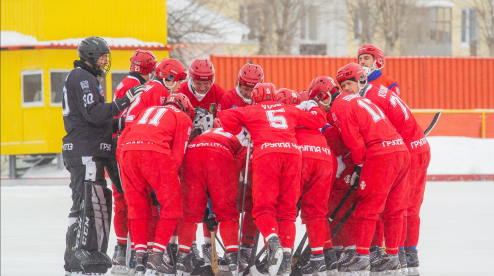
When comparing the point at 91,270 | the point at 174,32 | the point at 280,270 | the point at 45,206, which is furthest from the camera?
the point at 174,32

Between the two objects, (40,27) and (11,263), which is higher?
(40,27)

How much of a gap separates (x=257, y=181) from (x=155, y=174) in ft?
2.70

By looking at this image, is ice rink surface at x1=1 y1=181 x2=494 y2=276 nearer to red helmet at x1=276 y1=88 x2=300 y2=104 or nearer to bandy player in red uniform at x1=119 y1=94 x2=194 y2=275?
bandy player in red uniform at x1=119 y1=94 x2=194 y2=275

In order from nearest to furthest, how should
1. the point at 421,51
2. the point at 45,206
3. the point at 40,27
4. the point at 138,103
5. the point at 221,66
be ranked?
the point at 138,103
the point at 45,206
the point at 40,27
the point at 221,66
the point at 421,51

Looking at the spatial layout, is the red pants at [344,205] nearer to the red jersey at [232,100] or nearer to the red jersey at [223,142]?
the red jersey at [223,142]

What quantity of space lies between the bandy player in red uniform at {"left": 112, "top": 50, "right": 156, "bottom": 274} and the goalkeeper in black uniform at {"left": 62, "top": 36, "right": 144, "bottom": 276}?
142 millimetres

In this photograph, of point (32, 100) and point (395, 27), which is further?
point (395, 27)

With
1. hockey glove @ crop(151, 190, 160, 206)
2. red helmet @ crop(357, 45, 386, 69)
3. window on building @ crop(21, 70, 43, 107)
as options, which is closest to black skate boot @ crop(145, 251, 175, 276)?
hockey glove @ crop(151, 190, 160, 206)

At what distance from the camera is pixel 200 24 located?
23.1m

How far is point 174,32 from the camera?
21938mm

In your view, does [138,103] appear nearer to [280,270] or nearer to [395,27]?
[280,270]

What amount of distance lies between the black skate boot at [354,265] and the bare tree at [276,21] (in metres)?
23.6

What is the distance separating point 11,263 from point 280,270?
2.91 metres

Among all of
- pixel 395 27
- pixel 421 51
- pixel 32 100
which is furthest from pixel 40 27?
pixel 421 51
